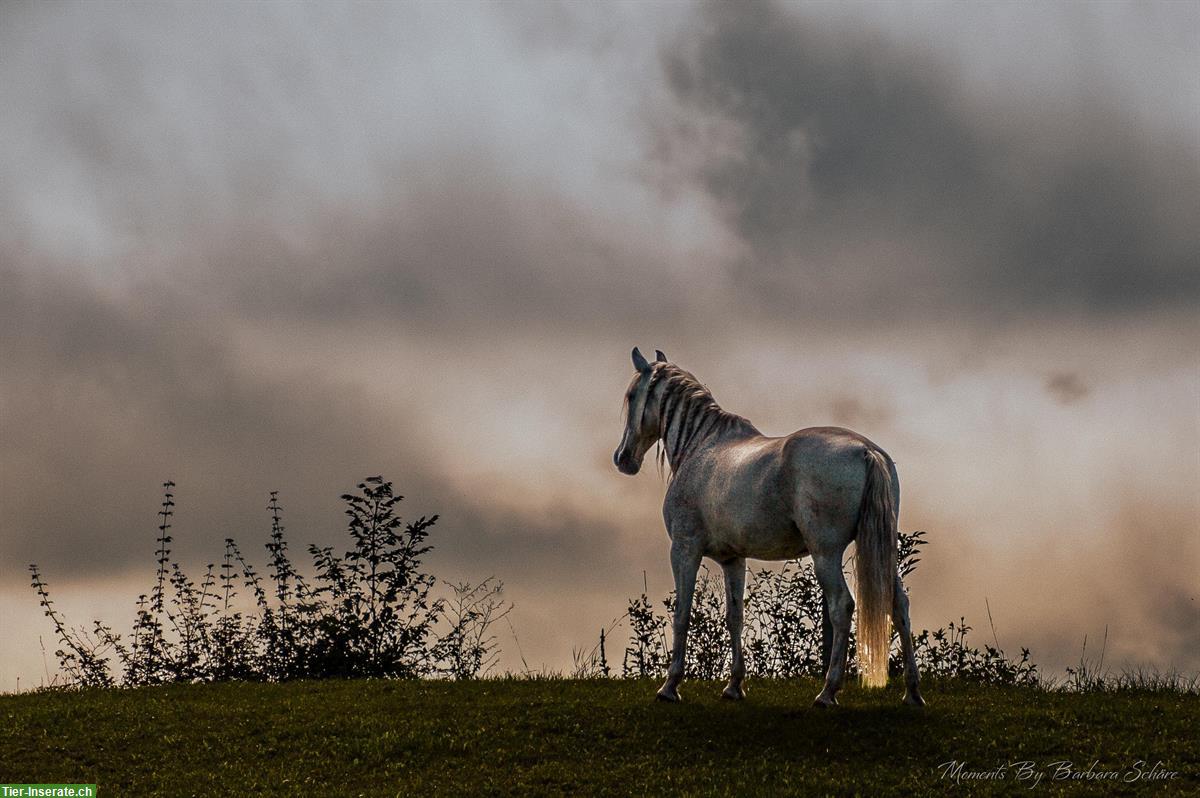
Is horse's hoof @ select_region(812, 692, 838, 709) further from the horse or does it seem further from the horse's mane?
the horse's mane

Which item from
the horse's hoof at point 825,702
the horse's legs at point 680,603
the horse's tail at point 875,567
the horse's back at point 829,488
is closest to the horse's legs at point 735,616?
the horse's legs at point 680,603

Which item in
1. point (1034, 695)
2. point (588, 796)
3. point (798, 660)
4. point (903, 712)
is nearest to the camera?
point (588, 796)

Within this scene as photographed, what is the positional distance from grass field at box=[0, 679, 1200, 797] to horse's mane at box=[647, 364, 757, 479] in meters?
2.46

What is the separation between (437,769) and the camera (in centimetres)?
1088

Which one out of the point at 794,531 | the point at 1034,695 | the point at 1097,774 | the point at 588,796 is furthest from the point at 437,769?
the point at 1034,695

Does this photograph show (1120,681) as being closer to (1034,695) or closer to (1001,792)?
(1034,695)

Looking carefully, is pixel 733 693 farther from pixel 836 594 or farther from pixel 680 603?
pixel 836 594

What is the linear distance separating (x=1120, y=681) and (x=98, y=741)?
10.3 m

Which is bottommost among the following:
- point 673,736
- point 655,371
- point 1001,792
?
point 1001,792

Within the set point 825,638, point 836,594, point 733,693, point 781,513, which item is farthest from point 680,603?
point 825,638

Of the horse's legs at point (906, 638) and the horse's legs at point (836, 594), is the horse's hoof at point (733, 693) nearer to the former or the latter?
the horse's legs at point (906, 638)
